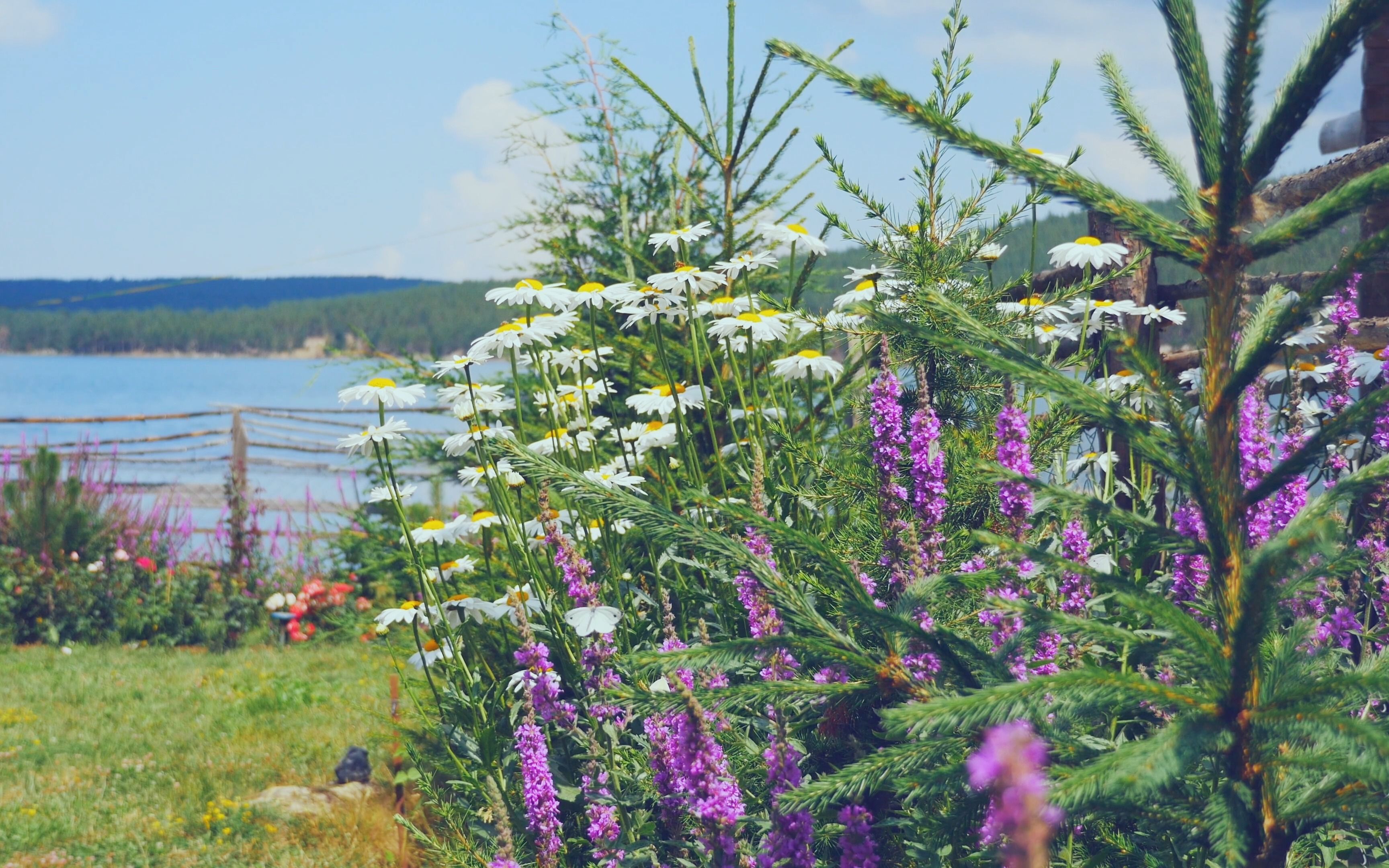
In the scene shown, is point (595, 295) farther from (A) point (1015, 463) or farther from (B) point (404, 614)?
(A) point (1015, 463)

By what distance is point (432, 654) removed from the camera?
3018mm

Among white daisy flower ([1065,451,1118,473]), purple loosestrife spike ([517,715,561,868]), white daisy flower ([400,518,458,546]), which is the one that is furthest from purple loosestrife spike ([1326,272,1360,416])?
white daisy flower ([400,518,458,546])

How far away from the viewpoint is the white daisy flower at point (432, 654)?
2.93 m

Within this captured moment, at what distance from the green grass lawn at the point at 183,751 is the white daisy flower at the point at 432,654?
673mm

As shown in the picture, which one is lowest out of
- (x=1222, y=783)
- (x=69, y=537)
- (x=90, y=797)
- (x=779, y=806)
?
(x=90, y=797)

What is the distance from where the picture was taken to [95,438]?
920 centimetres

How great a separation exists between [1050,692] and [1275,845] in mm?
267

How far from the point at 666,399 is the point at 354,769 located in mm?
2583

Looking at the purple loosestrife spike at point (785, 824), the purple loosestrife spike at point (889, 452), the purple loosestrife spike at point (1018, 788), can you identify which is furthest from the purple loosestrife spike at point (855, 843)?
the purple loosestrife spike at point (1018, 788)

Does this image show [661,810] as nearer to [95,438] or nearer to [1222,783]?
[1222,783]

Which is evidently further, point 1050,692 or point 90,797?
point 90,797

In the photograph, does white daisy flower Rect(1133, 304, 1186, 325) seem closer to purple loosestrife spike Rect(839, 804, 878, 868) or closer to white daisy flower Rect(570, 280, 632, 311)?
white daisy flower Rect(570, 280, 632, 311)

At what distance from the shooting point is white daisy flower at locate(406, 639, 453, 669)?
2926 millimetres

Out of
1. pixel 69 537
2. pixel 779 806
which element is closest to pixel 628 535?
pixel 779 806
